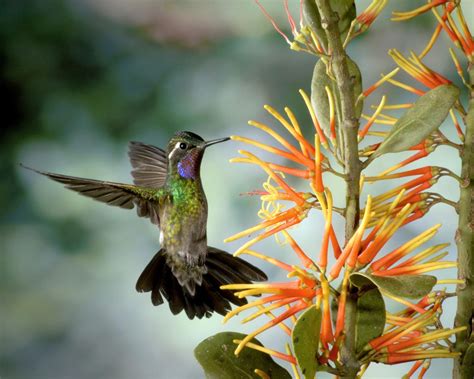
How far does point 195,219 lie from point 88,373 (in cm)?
Result: 45

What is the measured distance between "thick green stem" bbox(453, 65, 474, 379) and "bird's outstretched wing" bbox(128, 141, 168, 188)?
51 centimetres

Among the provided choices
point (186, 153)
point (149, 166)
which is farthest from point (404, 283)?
point (149, 166)

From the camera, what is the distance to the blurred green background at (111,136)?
4.01ft

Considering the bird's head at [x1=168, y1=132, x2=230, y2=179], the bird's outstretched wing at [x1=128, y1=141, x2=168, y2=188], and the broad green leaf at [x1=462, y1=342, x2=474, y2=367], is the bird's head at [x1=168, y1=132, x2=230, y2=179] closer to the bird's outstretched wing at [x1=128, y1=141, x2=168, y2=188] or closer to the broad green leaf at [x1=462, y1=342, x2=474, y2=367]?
the bird's outstretched wing at [x1=128, y1=141, x2=168, y2=188]

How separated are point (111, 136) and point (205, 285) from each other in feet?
1.41

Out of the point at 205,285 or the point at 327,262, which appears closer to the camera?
the point at 327,262

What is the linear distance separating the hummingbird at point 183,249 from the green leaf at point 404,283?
15.1 inches

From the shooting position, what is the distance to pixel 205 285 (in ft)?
3.01

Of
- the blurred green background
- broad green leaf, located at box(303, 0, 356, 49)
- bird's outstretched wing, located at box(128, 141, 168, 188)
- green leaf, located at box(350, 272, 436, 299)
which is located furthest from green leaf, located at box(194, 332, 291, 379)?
the blurred green background

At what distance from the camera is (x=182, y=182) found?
0.92 metres

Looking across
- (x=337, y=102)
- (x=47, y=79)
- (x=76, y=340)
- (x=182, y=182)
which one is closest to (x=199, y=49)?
(x=47, y=79)

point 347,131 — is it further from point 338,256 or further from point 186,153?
point 186,153

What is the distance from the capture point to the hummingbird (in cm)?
89

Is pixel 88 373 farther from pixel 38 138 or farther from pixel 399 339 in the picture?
pixel 399 339
